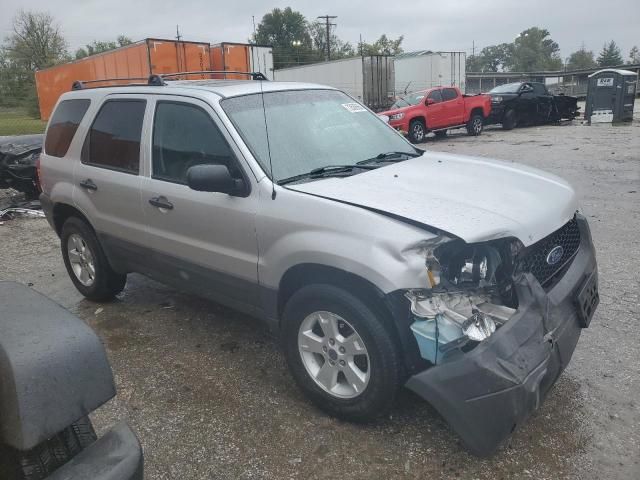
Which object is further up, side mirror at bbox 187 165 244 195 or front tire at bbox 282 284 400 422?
side mirror at bbox 187 165 244 195

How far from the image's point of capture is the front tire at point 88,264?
184 inches

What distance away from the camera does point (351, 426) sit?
118 inches

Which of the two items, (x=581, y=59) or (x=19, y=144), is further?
(x=581, y=59)

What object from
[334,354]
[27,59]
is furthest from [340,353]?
[27,59]

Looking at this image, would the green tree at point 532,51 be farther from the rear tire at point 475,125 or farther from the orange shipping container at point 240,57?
the orange shipping container at point 240,57

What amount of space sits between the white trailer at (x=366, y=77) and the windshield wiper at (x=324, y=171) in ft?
71.8

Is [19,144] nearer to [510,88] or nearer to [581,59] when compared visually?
[510,88]

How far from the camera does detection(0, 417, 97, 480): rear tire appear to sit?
145 centimetres

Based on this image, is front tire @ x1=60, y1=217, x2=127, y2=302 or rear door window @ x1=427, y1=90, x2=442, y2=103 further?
rear door window @ x1=427, y1=90, x2=442, y2=103

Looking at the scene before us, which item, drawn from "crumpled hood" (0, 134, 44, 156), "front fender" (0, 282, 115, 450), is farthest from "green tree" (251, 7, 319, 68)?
"front fender" (0, 282, 115, 450)

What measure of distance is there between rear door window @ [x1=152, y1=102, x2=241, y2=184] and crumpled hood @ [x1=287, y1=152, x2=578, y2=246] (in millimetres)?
670

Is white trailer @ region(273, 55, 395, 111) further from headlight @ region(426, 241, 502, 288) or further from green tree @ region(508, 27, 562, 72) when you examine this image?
green tree @ region(508, 27, 562, 72)

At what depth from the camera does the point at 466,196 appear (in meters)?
2.99

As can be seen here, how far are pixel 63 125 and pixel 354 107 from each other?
262 centimetres
